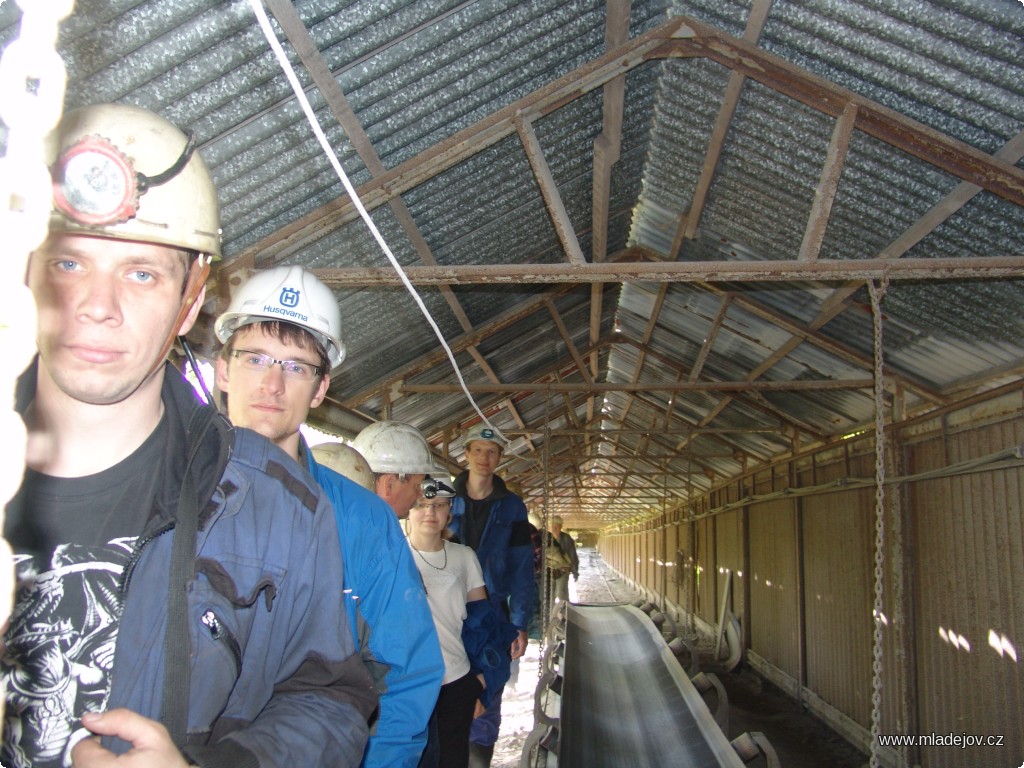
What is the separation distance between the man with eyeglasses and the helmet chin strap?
0.69 meters

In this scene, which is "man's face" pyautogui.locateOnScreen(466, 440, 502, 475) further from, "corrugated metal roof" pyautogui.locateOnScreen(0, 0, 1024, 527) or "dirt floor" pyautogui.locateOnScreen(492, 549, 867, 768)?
"dirt floor" pyautogui.locateOnScreen(492, 549, 867, 768)

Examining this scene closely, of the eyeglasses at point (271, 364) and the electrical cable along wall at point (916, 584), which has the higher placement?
the eyeglasses at point (271, 364)

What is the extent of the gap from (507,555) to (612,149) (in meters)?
3.27

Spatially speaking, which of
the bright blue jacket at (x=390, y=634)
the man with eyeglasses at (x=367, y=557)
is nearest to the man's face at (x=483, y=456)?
the man with eyeglasses at (x=367, y=557)

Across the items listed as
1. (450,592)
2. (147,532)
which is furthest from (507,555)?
(147,532)

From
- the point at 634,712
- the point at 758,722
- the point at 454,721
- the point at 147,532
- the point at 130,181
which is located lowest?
the point at 758,722

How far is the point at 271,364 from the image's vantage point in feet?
8.21

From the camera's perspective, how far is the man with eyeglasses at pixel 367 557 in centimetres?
219

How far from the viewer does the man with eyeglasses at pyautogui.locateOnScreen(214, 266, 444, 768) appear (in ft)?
7.18

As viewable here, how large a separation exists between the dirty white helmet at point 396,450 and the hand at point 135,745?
3.31 meters

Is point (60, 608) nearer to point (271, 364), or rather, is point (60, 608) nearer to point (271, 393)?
point (271, 393)

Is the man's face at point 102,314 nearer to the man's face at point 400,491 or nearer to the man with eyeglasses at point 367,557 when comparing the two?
the man with eyeglasses at point 367,557

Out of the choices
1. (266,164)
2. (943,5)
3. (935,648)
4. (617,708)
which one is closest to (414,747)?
(266,164)

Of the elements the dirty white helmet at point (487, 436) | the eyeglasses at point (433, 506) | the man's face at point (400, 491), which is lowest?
the eyeglasses at point (433, 506)
